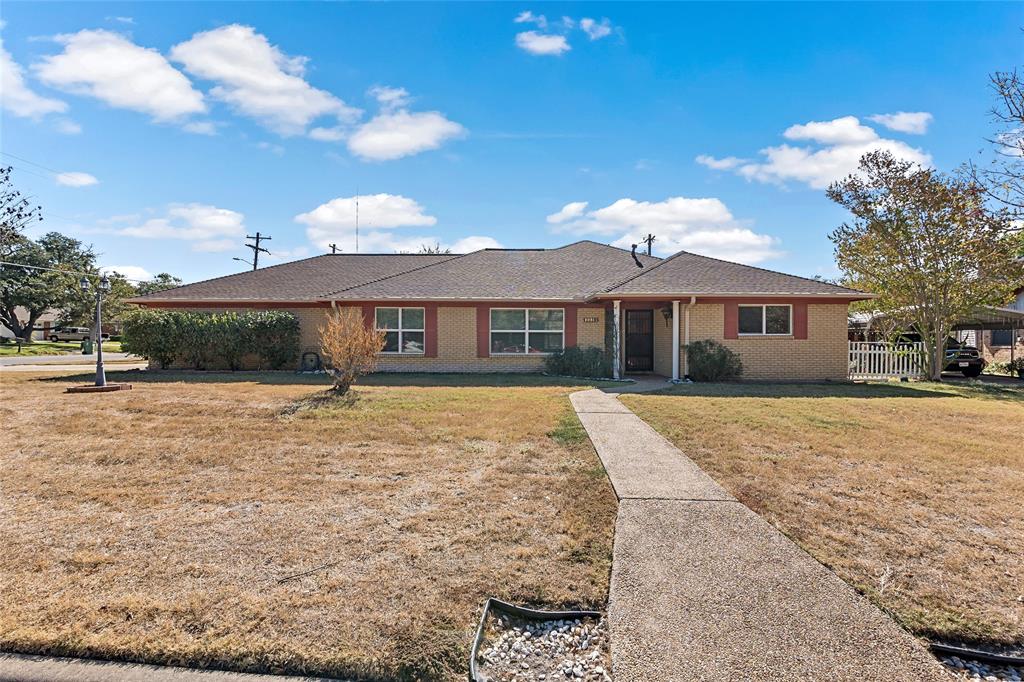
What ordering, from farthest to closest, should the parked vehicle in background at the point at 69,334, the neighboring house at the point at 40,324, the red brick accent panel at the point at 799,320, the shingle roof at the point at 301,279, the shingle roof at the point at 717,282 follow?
the neighboring house at the point at 40,324 < the parked vehicle in background at the point at 69,334 < the shingle roof at the point at 301,279 < the red brick accent panel at the point at 799,320 < the shingle roof at the point at 717,282

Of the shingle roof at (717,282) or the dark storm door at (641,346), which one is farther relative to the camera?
the dark storm door at (641,346)

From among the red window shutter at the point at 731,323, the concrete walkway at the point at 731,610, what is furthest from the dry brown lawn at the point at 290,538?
the red window shutter at the point at 731,323

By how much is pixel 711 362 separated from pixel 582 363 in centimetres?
376

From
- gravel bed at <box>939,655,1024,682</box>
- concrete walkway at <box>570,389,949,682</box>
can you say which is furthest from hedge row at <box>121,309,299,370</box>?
gravel bed at <box>939,655,1024,682</box>

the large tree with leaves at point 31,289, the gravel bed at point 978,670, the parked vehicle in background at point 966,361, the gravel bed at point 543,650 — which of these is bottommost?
the gravel bed at point 978,670

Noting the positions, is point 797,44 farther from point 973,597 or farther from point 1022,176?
point 973,597

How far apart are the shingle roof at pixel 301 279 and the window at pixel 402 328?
216cm

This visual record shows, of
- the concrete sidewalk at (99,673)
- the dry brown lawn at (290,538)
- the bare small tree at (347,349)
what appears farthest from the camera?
the bare small tree at (347,349)

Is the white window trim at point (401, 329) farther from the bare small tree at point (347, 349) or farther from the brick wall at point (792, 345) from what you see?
the brick wall at point (792, 345)

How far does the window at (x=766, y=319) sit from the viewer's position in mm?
15203

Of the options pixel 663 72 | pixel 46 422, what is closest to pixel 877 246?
pixel 663 72

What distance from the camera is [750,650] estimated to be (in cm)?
248

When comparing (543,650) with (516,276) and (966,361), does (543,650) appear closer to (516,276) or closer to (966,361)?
(516,276)

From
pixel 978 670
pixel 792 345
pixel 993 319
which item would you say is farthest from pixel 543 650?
pixel 993 319
